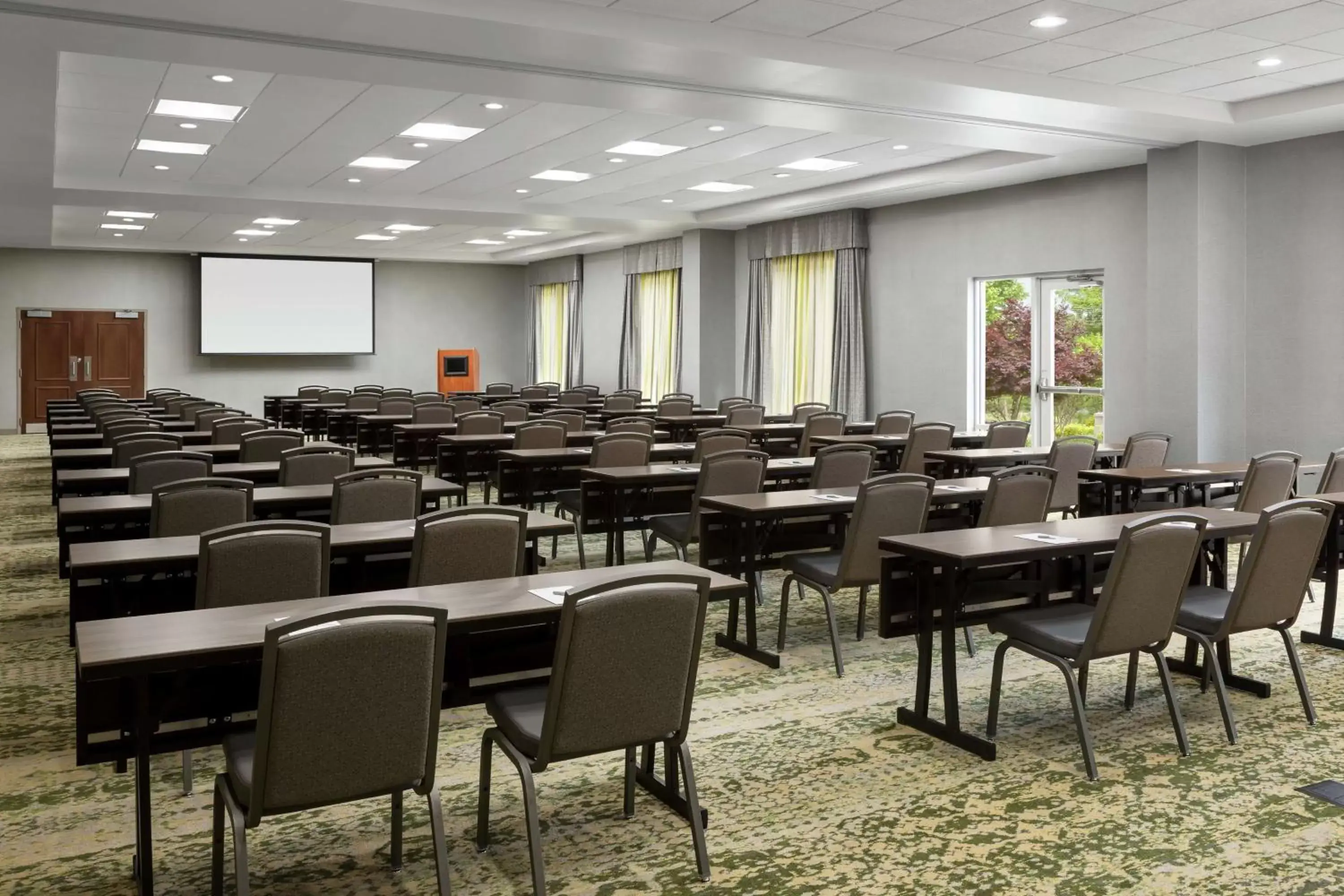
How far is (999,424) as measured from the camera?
952 centimetres

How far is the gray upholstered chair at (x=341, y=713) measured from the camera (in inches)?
103

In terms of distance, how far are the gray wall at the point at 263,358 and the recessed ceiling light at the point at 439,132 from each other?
1345cm

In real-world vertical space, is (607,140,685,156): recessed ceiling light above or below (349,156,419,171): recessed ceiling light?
below

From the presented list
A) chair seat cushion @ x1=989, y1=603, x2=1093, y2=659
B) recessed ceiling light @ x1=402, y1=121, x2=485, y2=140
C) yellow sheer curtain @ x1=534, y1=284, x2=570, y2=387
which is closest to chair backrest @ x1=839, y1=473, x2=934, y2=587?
chair seat cushion @ x1=989, y1=603, x2=1093, y2=659

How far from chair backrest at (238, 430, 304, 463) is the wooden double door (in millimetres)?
15025

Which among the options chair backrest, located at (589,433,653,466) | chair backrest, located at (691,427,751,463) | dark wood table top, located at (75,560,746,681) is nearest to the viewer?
dark wood table top, located at (75,560,746,681)

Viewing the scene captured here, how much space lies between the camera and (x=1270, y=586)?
432 centimetres

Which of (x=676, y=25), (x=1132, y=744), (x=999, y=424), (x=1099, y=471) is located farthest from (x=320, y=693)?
(x=999, y=424)

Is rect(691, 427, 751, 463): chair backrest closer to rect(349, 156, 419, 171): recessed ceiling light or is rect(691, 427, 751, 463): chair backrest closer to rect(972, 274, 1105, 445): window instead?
rect(349, 156, 419, 171): recessed ceiling light

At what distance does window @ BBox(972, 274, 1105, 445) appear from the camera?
12.4 meters

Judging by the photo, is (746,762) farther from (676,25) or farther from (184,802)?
(676,25)

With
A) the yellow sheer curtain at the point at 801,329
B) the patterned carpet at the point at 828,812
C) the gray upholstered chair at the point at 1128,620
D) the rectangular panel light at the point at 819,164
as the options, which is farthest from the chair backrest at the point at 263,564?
the yellow sheer curtain at the point at 801,329

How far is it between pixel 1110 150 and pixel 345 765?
9.63m

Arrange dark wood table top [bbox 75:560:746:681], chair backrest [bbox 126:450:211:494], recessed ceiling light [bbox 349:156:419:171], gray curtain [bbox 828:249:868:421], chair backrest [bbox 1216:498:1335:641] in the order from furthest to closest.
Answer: gray curtain [bbox 828:249:868:421]
recessed ceiling light [bbox 349:156:419:171]
chair backrest [bbox 126:450:211:494]
chair backrest [bbox 1216:498:1335:641]
dark wood table top [bbox 75:560:746:681]
